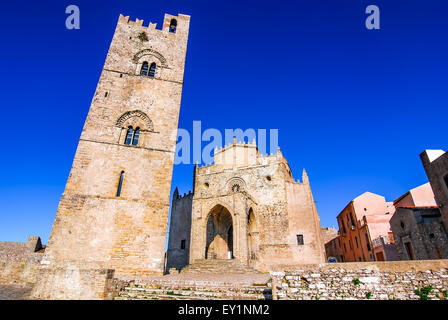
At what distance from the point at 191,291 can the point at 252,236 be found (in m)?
15.1

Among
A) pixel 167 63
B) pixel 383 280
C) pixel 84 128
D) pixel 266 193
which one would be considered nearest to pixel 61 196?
pixel 84 128

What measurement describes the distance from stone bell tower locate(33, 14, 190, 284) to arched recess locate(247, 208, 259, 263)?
36.3 ft

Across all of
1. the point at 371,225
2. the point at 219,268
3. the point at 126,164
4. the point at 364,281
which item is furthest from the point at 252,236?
the point at 364,281

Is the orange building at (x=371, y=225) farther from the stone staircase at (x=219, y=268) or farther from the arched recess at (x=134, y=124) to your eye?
the arched recess at (x=134, y=124)

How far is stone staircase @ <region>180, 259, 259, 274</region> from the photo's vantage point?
15.8 metres

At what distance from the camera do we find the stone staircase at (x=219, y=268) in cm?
1580

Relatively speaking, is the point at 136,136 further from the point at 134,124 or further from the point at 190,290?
the point at 190,290

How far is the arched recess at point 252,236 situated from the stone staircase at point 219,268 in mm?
3396

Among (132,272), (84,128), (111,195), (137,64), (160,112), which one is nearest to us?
(132,272)

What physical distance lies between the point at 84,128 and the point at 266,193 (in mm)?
16778

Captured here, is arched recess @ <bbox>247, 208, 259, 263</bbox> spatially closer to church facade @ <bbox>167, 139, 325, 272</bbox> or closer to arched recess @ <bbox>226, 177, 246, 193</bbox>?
church facade @ <bbox>167, 139, 325, 272</bbox>

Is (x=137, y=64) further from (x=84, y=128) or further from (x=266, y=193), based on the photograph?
(x=266, y=193)

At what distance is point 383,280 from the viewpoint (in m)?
5.57

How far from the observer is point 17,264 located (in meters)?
11.7
